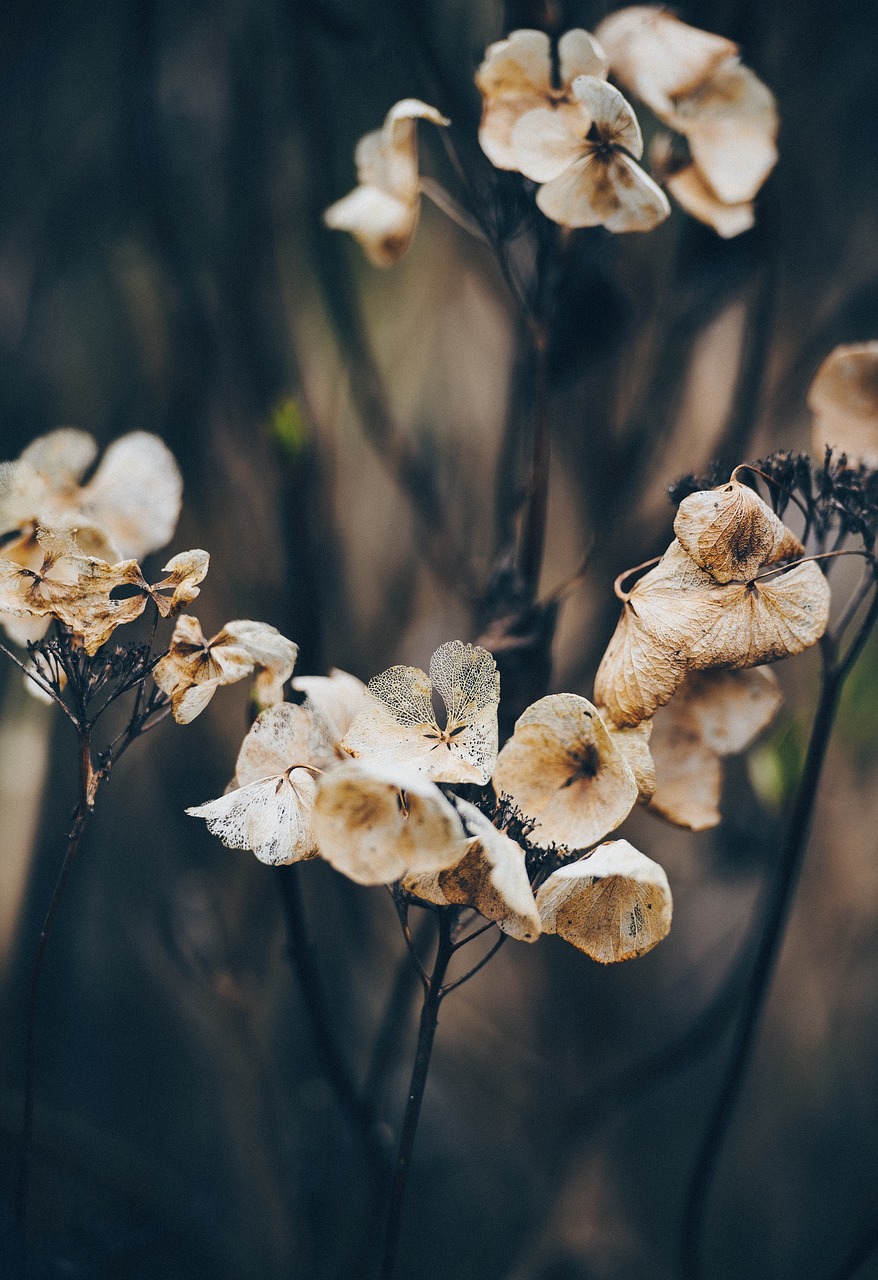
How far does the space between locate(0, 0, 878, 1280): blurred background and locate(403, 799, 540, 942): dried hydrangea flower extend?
1.06ft

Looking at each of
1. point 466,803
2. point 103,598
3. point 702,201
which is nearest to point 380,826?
point 466,803

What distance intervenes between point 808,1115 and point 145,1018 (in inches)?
21.8

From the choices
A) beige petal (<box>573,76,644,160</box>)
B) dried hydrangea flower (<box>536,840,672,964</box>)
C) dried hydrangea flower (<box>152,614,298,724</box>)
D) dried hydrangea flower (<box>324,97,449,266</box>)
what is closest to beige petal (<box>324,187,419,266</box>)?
dried hydrangea flower (<box>324,97,449,266</box>)

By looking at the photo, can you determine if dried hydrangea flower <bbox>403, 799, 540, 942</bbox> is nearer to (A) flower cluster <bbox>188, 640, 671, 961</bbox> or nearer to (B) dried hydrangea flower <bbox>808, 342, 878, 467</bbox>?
(A) flower cluster <bbox>188, 640, 671, 961</bbox>

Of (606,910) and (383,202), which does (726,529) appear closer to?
(606,910)

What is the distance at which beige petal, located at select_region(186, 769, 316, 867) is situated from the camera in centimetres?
31

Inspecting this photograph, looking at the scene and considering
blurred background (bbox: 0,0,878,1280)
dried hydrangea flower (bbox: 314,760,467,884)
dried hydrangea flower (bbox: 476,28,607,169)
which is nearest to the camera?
dried hydrangea flower (bbox: 314,760,467,884)

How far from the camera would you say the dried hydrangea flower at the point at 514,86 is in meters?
0.36

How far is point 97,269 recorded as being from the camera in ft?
2.04

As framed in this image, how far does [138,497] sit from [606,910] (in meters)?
0.32

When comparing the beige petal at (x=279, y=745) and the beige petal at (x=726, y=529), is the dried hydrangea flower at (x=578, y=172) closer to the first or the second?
the beige petal at (x=726, y=529)

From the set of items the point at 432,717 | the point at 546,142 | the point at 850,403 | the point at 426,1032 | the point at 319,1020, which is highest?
the point at 546,142

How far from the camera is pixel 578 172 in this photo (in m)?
0.35

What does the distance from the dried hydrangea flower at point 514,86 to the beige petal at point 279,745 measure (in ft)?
0.87
